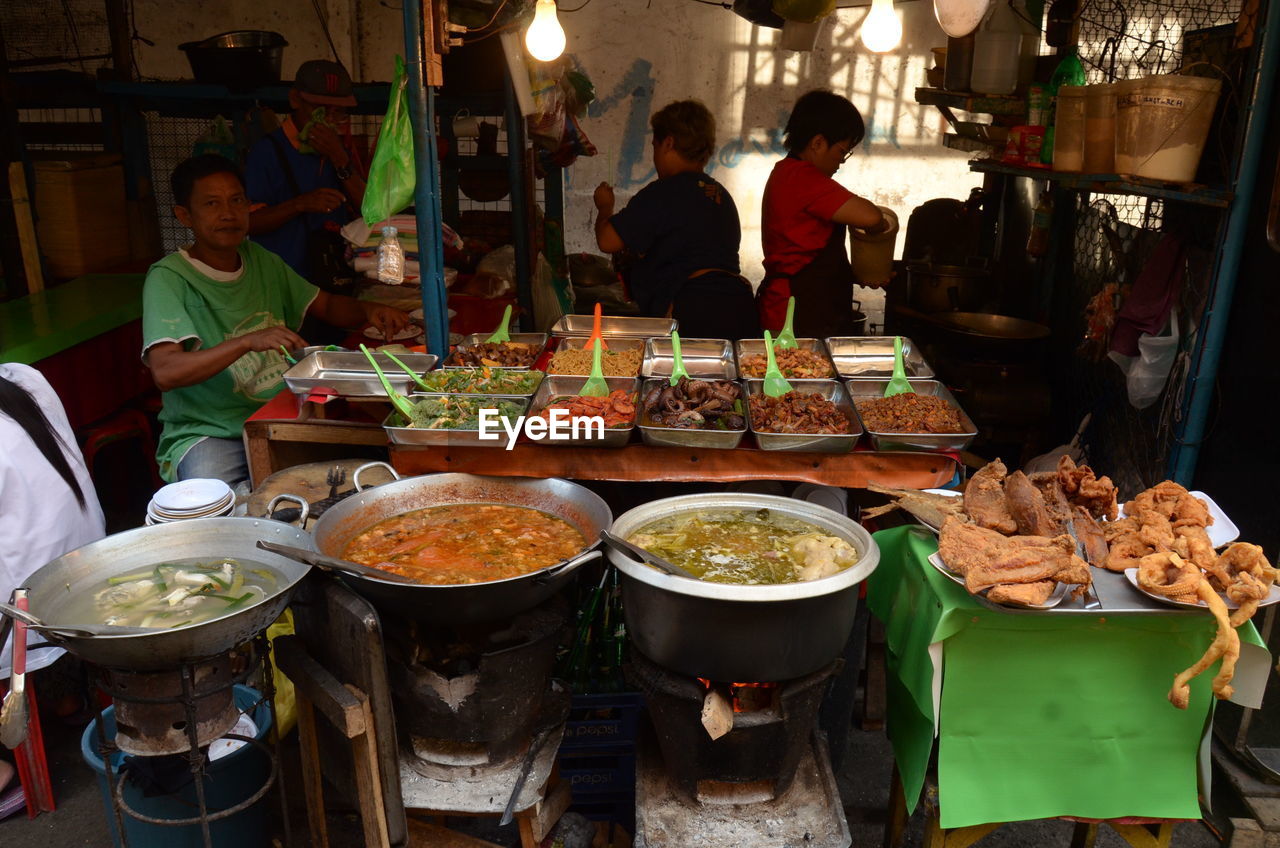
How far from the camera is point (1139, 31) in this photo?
4.73m

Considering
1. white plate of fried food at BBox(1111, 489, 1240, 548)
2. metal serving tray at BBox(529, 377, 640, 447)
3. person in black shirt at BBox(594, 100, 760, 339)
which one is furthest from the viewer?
person in black shirt at BBox(594, 100, 760, 339)

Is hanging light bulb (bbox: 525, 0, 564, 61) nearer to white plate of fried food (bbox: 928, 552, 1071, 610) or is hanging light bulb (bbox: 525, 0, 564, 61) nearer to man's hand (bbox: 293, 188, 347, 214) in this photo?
man's hand (bbox: 293, 188, 347, 214)

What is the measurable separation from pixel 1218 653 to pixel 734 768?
3.89 feet

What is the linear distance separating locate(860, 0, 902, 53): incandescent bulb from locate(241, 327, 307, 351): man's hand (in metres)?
2.67

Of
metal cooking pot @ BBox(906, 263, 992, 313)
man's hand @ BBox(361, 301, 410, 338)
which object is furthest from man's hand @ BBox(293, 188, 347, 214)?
metal cooking pot @ BBox(906, 263, 992, 313)

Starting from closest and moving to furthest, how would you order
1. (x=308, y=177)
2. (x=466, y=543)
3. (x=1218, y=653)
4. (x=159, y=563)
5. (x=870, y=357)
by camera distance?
(x=1218, y=653), (x=159, y=563), (x=466, y=543), (x=870, y=357), (x=308, y=177)

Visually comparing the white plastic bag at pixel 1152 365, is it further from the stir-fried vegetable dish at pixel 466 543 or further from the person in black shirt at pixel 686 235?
the stir-fried vegetable dish at pixel 466 543

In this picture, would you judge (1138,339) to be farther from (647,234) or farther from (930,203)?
(930,203)

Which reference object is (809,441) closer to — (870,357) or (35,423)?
(870,357)

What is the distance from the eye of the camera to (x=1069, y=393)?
5570mm

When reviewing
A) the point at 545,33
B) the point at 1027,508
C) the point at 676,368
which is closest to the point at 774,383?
the point at 676,368

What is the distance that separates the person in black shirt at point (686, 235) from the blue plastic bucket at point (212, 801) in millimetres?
2952

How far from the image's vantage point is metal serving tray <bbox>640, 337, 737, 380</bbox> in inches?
149

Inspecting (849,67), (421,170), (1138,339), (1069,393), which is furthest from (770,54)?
Answer: (421,170)
